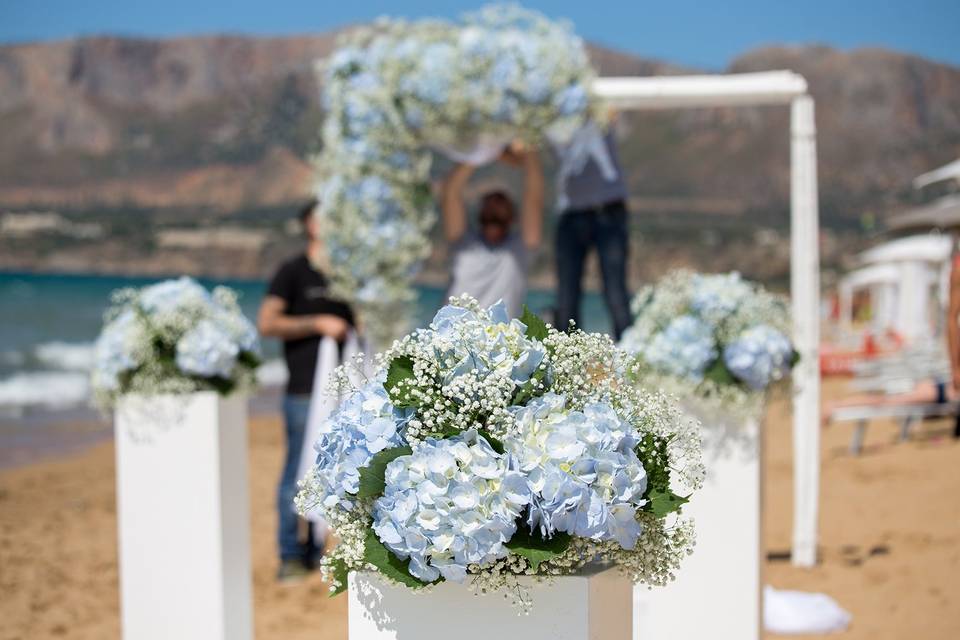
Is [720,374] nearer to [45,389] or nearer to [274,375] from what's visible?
[45,389]

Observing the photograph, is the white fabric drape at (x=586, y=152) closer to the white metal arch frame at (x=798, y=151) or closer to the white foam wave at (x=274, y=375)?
the white metal arch frame at (x=798, y=151)

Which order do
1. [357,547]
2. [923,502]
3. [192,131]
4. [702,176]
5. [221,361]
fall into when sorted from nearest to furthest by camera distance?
[357,547] → [221,361] → [923,502] → [702,176] → [192,131]

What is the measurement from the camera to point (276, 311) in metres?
6.78

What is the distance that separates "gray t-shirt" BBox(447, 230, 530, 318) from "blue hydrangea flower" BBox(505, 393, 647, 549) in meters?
4.05

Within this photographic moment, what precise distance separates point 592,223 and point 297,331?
6.24 ft

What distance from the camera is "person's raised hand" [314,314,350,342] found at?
22.0 feet

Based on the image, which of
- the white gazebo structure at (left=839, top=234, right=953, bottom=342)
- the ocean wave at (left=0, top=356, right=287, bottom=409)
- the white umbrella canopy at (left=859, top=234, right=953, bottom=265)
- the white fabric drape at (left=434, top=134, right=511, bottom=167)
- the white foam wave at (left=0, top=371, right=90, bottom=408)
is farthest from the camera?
the white gazebo structure at (left=839, top=234, right=953, bottom=342)

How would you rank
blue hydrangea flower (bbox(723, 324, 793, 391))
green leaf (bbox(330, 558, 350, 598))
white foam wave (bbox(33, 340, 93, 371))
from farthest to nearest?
white foam wave (bbox(33, 340, 93, 371))
blue hydrangea flower (bbox(723, 324, 793, 391))
green leaf (bbox(330, 558, 350, 598))

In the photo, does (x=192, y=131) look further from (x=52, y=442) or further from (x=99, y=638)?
(x=99, y=638)

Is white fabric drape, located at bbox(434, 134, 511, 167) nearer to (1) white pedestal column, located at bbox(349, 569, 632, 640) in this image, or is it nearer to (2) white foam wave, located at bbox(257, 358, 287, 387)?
(1) white pedestal column, located at bbox(349, 569, 632, 640)

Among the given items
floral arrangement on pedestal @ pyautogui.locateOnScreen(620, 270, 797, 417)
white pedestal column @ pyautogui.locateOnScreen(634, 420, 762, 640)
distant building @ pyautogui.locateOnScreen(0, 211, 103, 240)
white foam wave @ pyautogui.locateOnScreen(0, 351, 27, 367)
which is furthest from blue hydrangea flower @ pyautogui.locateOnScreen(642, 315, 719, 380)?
distant building @ pyautogui.locateOnScreen(0, 211, 103, 240)

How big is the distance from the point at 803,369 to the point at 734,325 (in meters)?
0.95

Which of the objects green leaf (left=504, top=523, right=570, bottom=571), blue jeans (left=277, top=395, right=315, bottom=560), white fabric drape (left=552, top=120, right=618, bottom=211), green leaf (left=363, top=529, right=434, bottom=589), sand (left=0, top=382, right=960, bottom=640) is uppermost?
white fabric drape (left=552, top=120, right=618, bottom=211)

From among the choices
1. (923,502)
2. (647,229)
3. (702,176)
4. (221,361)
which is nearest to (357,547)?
(221,361)
